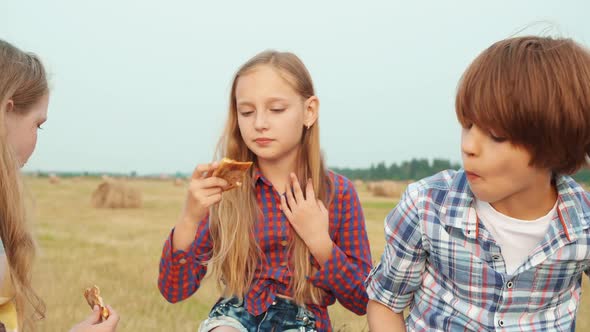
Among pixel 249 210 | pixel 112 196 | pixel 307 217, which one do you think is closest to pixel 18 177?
pixel 249 210

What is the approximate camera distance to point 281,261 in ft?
10.2

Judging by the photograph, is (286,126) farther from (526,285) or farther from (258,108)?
(526,285)

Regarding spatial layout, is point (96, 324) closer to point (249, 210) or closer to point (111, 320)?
point (111, 320)

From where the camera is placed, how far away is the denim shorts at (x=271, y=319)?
9.85 feet

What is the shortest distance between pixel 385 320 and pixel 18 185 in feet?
5.35

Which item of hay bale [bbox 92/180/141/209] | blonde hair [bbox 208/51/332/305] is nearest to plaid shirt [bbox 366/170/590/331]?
blonde hair [bbox 208/51/332/305]

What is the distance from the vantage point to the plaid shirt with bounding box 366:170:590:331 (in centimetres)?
234

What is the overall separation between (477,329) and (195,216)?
1296 millimetres

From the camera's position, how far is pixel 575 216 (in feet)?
7.71

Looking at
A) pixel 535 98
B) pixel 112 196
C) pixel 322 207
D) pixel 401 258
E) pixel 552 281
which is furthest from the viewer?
pixel 112 196

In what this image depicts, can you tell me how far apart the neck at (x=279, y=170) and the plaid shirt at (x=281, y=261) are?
40 mm

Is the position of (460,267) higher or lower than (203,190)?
lower

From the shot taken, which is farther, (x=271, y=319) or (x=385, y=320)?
(x=271, y=319)

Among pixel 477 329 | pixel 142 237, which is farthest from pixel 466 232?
pixel 142 237
